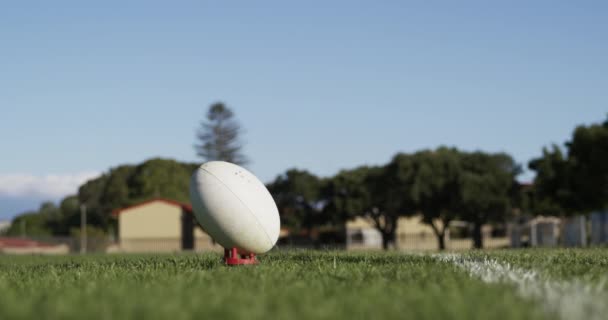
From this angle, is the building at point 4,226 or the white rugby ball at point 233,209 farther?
the building at point 4,226

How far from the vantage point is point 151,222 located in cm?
7050

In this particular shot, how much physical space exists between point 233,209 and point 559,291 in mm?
4994

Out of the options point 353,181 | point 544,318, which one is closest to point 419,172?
point 353,181

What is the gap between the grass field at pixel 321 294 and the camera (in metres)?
5.05

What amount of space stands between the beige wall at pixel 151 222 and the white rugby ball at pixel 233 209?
60.6 metres

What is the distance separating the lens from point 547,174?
4956 centimetres

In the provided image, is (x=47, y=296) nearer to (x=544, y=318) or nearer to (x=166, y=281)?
(x=166, y=281)

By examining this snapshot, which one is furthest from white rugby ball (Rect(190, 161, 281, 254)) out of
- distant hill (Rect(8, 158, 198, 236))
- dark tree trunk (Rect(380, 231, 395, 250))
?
distant hill (Rect(8, 158, 198, 236))

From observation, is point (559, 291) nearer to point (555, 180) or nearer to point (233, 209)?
point (233, 209)

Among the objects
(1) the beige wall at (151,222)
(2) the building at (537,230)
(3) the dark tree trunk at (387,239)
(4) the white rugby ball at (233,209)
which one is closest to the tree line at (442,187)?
(3) the dark tree trunk at (387,239)

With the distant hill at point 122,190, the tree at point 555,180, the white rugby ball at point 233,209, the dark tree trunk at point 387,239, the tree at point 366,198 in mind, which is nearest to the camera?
the white rugby ball at point 233,209

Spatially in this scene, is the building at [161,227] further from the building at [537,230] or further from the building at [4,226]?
the building at [4,226]

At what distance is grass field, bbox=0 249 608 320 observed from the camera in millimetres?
5051

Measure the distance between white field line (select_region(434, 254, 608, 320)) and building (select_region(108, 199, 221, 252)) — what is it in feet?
203
